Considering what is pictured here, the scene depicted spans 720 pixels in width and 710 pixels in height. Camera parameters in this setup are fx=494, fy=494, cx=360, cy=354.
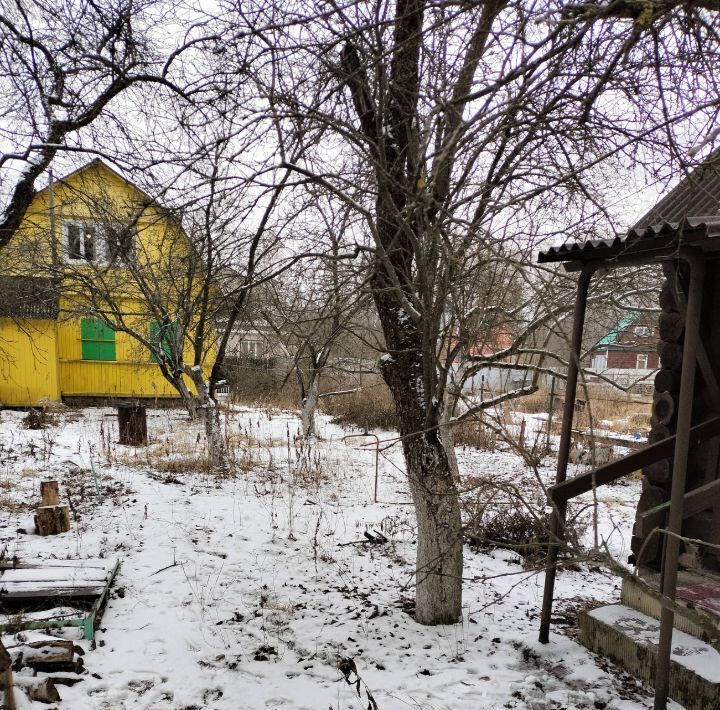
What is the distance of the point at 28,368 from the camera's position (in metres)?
13.4

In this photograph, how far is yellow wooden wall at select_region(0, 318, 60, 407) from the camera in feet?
43.3

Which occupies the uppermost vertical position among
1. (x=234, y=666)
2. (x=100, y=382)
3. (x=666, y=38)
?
(x=666, y=38)

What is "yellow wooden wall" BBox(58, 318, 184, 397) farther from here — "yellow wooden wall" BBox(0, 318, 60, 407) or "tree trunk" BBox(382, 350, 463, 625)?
"tree trunk" BBox(382, 350, 463, 625)

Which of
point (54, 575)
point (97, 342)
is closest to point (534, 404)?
point (97, 342)

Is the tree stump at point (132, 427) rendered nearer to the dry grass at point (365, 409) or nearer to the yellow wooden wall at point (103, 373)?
the yellow wooden wall at point (103, 373)

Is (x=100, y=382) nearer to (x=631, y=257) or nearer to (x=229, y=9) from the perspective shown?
(x=229, y=9)

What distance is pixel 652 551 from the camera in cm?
386

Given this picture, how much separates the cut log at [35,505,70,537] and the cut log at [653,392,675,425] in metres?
5.82

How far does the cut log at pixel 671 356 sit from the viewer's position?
3.77 metres

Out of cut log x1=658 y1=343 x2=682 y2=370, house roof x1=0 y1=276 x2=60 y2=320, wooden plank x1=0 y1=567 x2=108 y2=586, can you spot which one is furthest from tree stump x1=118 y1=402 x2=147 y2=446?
cut log x1=658 y1=343 x2=682 y2=370

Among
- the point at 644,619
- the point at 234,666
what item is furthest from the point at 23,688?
the point at 644,619

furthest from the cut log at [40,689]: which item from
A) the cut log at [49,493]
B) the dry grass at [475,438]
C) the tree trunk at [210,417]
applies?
the dry grass at [475,438]

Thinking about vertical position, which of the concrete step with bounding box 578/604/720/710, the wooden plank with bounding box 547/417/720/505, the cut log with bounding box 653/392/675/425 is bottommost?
the concrete step with bounding box 578/604/720/710

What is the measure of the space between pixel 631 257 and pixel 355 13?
2.26m
